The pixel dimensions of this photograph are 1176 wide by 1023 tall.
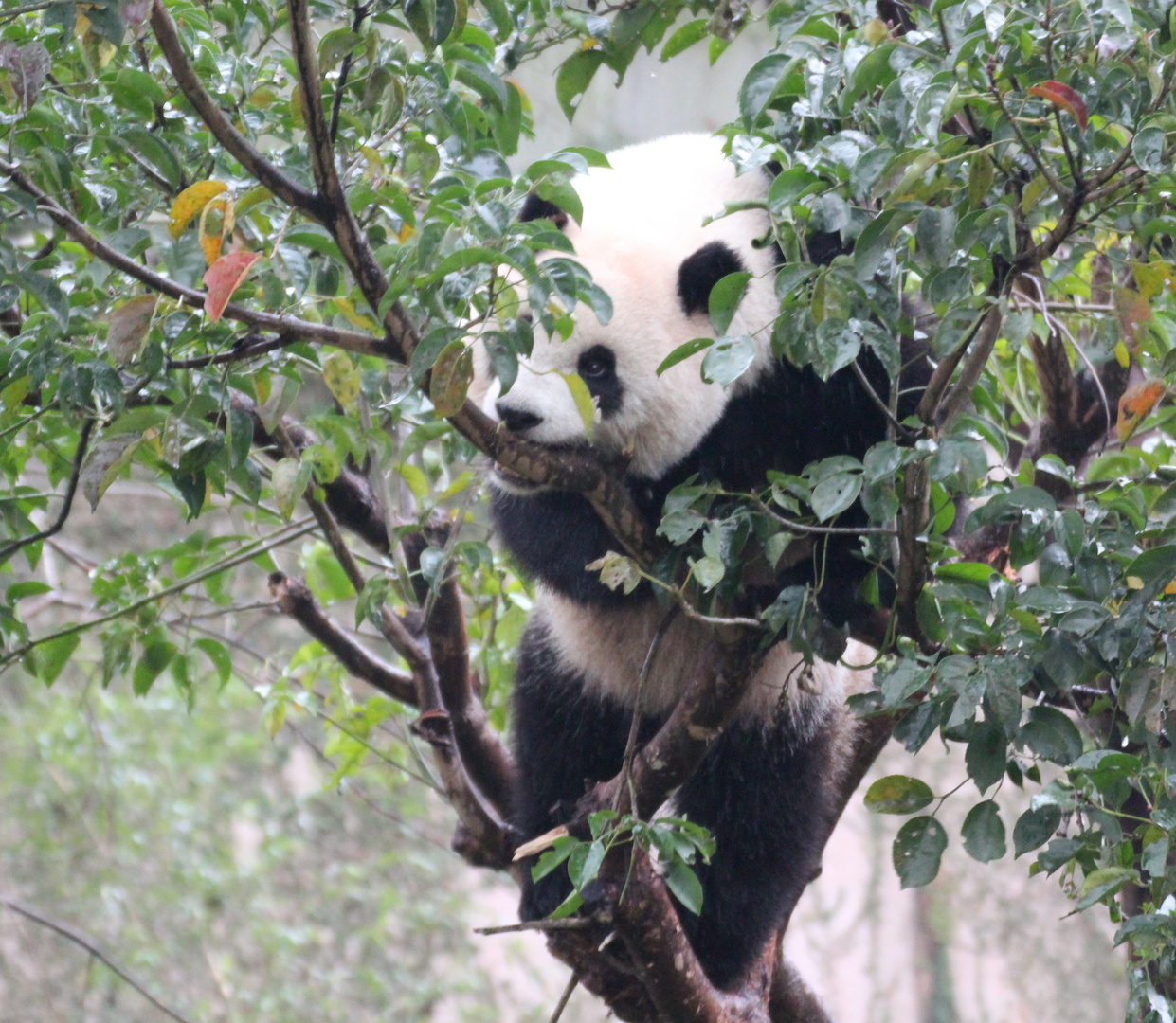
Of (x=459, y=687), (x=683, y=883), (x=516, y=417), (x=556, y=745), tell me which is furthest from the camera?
(x=556, y=745)

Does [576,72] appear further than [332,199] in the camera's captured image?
Yes

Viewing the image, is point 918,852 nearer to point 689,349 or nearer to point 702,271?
point 689,349

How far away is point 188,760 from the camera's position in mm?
5109

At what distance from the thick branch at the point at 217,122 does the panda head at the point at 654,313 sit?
2.09ft

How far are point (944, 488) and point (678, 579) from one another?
369 mm

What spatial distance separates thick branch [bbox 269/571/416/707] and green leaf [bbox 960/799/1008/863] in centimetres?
118

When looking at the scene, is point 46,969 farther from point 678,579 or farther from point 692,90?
point 692,90

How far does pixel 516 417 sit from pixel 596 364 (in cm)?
24

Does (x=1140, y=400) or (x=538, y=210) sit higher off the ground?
(x=538, y=210)

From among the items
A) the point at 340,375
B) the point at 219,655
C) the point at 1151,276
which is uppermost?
the point at 340,375

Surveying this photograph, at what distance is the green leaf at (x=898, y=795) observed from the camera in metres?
1.27

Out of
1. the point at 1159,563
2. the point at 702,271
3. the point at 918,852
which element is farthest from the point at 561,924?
the point at 702,271

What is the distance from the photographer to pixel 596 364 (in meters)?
1.87

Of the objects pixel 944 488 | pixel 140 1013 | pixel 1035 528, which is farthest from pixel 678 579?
pixel 140 1013
